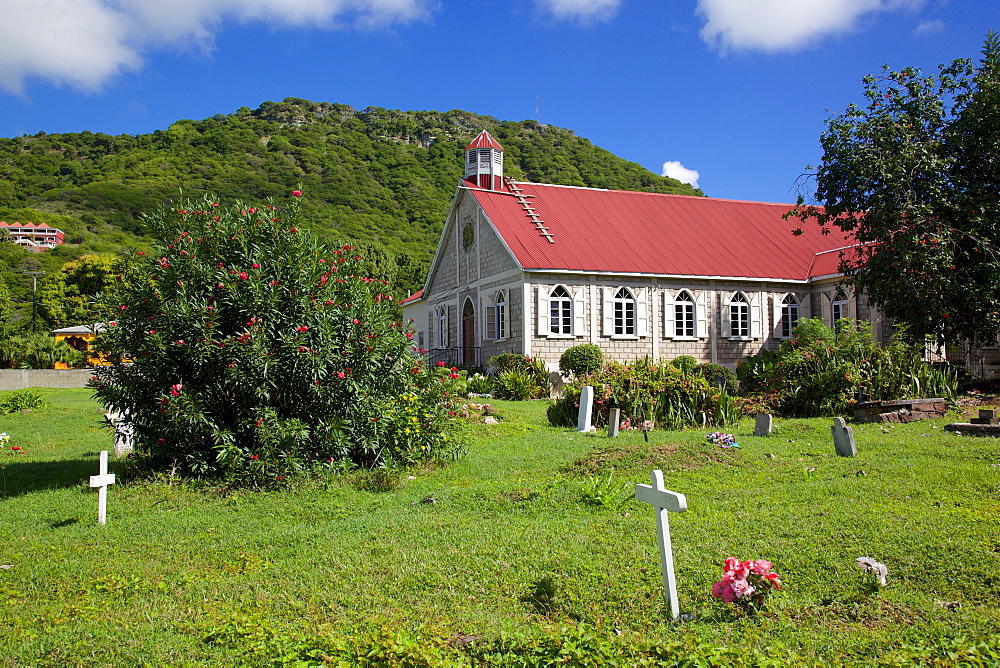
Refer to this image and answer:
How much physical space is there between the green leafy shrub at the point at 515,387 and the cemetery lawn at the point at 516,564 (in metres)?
11.6

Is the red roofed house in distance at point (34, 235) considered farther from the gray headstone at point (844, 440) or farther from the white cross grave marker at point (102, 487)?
the gray headstone at point (844, 440)

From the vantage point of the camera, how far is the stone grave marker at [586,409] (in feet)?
46.3

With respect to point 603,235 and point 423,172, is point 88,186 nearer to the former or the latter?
point 423,172

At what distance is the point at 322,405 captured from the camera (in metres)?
9.91

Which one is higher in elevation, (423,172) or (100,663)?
(423,172)

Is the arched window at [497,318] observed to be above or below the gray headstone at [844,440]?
above

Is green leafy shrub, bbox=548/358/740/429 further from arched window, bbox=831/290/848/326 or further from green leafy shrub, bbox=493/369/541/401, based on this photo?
arched window, bbox=831/290/848/326

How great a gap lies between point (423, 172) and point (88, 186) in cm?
3803

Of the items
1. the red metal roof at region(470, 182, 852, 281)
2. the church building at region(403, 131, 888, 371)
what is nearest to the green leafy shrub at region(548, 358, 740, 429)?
the church building at region(403, 131, 888, 371)

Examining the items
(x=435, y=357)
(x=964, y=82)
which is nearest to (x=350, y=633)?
(x=964, y=82)

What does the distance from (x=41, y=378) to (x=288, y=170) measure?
56045mm

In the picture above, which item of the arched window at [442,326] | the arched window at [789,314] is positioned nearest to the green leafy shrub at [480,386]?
the arched window at [442,326]

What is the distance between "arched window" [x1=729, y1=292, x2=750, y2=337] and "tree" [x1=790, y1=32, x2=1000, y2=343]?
7.97 metres

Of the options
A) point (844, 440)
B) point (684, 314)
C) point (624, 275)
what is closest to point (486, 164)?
point (624, 275)
